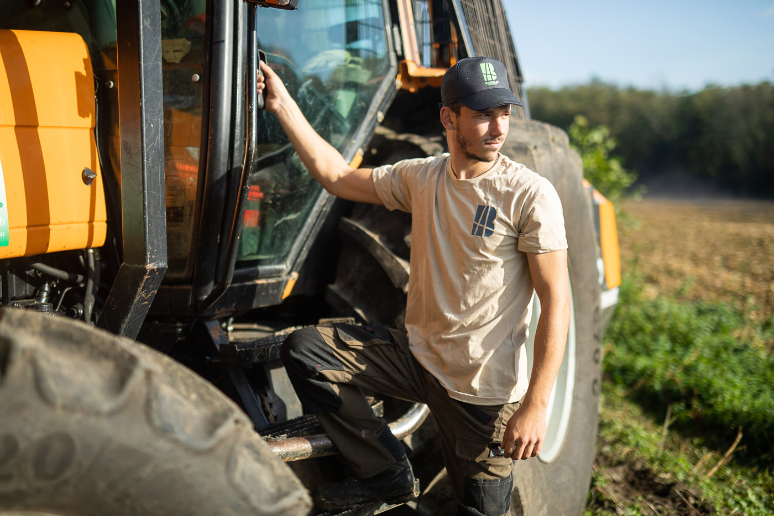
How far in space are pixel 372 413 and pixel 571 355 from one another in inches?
45.4

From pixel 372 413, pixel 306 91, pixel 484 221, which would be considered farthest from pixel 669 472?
pixel 306 91

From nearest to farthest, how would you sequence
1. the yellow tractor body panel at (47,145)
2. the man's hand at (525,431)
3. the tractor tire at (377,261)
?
the yellow tractor body panel at (47,145), the man's hand at (525,431), the tractor tire at (377,261)

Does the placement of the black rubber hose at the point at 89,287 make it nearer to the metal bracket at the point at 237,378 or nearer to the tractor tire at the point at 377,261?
the metal bracket at the point at 237,378

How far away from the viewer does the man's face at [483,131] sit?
1673 mm

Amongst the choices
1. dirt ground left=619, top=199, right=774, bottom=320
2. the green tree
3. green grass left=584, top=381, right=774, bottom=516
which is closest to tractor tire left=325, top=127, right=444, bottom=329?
green grass left=584, top=381, right=774, bottom=516

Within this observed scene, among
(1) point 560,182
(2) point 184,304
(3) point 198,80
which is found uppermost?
(3) point 198,80

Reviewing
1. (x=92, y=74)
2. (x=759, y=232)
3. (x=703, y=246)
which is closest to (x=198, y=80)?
(x=92, y=74)

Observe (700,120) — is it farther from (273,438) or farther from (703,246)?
(273,438)

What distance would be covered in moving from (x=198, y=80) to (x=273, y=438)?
3.23ft

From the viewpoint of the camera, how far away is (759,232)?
10.5m

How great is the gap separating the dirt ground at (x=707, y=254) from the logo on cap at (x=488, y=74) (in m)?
4.61

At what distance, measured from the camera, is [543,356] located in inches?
62.7

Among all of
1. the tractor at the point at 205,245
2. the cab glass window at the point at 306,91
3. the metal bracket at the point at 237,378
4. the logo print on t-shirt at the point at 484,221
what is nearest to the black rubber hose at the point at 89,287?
the tractor at the point at 205,245

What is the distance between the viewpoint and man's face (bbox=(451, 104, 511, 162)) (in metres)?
1.67
